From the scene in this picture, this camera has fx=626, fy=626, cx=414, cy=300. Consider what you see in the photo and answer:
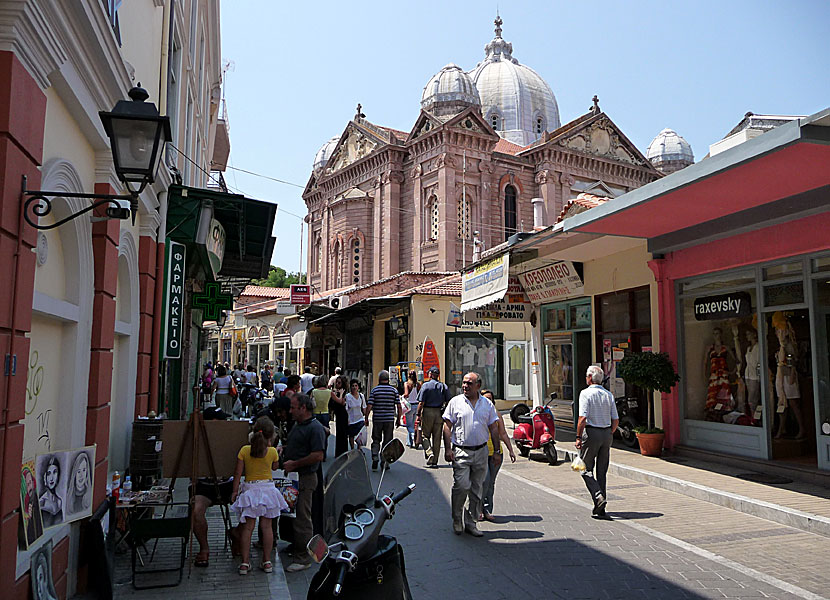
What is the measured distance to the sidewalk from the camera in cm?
714

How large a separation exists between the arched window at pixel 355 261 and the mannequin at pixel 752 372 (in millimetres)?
35352

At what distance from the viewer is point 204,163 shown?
59.9ft

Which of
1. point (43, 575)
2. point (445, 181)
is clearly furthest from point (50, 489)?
point (445, 181)

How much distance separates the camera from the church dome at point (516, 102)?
5447 centimetres

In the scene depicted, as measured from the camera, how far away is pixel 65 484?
4652 millimetres

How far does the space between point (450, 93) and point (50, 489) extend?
136ft

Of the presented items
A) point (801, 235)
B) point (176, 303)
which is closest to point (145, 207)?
point (176, 303)

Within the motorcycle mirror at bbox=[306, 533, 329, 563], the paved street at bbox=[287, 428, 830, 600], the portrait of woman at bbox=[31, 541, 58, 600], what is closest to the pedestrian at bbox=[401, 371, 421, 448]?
the paved street at bbox=[287, 428, 830, 600]

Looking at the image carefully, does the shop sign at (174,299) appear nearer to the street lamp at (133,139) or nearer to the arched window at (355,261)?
the street lamp at (133,139)

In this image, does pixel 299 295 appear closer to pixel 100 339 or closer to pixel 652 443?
pixel 652 443

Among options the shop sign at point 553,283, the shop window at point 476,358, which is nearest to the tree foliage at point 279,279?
the shop window at point 476,358

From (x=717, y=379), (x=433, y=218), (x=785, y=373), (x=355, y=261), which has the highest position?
(x=433, y=218)

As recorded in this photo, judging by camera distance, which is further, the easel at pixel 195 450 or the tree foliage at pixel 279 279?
the tree foliage at pixel 279 279

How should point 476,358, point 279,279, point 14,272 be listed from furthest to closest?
point 279,279 → point 476,358 → point 14,272
